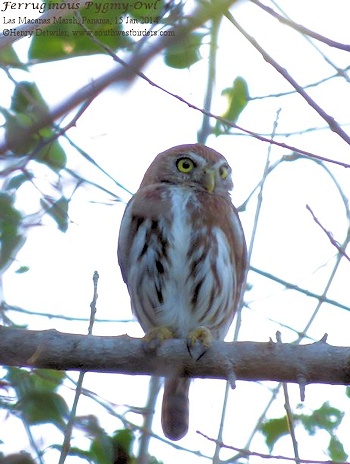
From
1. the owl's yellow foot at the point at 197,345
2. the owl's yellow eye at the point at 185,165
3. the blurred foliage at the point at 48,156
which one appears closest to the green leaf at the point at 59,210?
the blurred foliage at the point at 48,156

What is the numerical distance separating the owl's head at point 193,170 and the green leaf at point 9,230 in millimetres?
2852

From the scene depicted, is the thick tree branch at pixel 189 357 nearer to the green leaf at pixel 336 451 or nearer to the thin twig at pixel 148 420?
the thin twig at pixel 148 420

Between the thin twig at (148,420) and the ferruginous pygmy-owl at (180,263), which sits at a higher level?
the ferruginous pygmy-owl at (180,263)

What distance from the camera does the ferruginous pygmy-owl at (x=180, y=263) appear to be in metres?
4.24

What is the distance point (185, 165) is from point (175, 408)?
1438mm

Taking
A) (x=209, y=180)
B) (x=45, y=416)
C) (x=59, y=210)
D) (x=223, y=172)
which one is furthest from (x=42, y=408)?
(x=223, y=172)

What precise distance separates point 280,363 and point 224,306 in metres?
1.55

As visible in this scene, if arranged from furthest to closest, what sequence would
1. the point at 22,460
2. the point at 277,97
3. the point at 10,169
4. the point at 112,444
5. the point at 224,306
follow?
1. the point at 224,306
2. the point at 277,97
3. the point at 112,444
4. the point at 22,460
5. the point at 10,169

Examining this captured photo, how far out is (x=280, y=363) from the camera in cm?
289

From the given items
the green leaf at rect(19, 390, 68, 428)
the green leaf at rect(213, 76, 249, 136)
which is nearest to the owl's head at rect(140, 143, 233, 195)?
the green leaf at rect(213, 76, 249, 136)

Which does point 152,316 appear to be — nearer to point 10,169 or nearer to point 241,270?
point 241,270

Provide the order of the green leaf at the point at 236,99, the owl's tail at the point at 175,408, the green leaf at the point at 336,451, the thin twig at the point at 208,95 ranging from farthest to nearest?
the owl's tail at the point at 175,408, the green leaf at the point at 236,99, the green leaf at the point at 336,451, the thin twig at the point at 208,95

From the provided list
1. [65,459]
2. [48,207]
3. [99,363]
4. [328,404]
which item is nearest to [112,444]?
[65,459]

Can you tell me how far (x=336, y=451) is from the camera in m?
3.60
